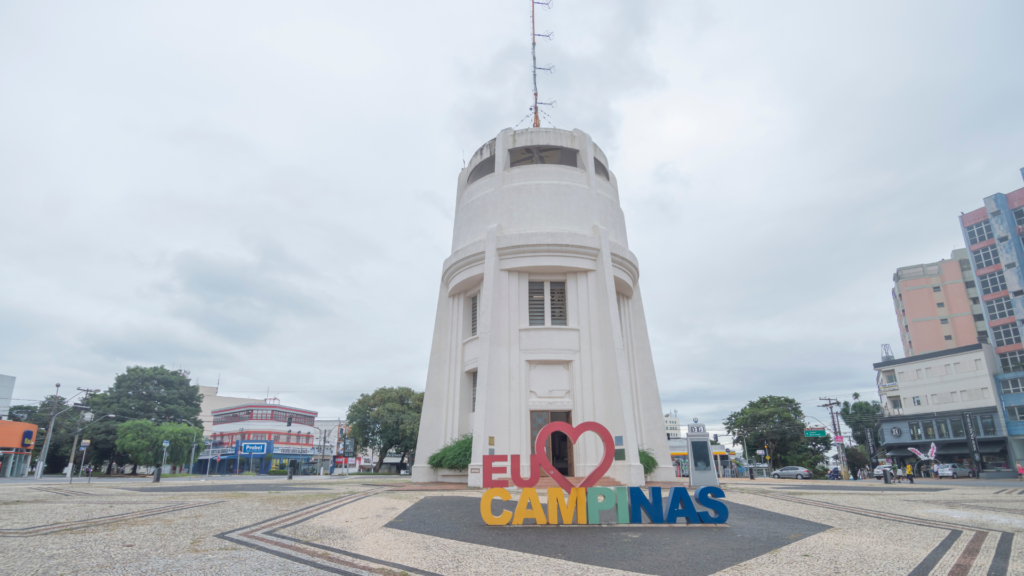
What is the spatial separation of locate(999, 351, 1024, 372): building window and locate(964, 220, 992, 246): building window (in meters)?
11.6

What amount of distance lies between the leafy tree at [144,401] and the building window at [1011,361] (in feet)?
255

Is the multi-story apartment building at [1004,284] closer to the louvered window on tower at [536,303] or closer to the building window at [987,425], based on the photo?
the building window at [987,425]

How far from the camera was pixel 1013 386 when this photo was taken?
48.1 metres

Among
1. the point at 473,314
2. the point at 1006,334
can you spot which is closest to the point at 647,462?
the point at 473,314

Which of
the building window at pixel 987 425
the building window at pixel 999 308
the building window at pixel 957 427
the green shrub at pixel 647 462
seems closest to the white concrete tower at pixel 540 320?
the green shrub at pixel 647 462

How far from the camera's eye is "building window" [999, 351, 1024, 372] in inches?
1907

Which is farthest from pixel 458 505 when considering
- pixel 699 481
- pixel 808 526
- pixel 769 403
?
pixel 769 403

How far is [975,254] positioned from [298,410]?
81.8 meters

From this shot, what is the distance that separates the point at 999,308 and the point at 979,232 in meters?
7.88

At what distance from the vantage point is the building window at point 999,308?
50.6 meters

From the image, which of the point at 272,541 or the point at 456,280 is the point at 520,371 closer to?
the point at 456,280

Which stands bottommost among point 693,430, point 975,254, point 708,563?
point 708,563

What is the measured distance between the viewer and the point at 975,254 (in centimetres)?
5375

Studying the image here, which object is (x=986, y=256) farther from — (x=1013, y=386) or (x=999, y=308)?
(x=1013, y=386)
